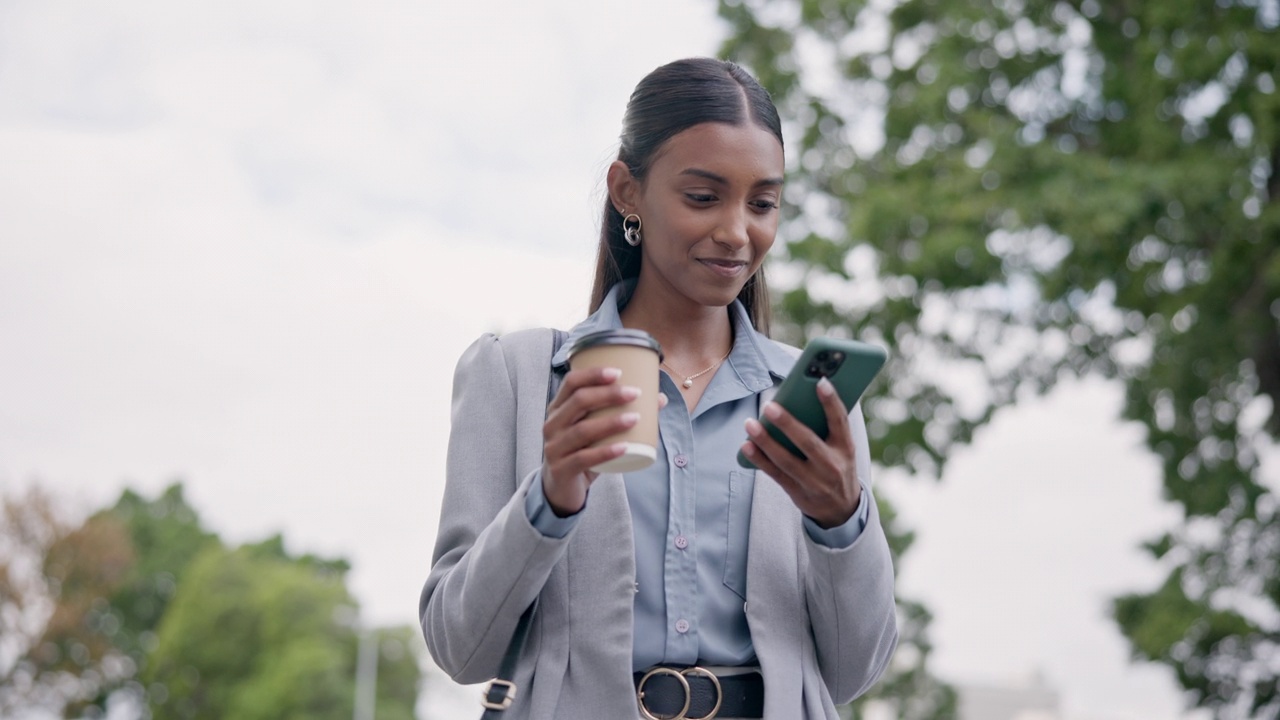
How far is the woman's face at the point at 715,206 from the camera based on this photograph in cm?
259

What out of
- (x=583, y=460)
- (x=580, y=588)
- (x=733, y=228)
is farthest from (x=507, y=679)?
(x=733, y=228)

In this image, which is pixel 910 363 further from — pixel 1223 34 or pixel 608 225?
pixel 608 225

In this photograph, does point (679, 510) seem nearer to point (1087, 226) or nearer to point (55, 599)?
point (1087, 226)

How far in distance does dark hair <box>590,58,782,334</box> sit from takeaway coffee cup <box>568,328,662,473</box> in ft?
2.19

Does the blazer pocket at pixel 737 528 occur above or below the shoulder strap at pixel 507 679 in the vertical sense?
above

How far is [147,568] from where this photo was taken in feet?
166

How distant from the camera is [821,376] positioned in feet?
7.15

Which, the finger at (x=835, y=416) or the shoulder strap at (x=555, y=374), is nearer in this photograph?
the finger at (x=835, y=416)

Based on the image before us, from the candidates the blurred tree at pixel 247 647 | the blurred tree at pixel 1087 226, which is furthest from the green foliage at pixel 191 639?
the blurred tree at pixel 1087 226

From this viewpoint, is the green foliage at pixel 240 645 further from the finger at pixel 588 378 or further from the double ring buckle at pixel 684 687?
the finger at pixel 588 378

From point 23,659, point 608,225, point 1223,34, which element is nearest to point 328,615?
point 23,659

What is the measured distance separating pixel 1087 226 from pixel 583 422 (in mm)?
9634

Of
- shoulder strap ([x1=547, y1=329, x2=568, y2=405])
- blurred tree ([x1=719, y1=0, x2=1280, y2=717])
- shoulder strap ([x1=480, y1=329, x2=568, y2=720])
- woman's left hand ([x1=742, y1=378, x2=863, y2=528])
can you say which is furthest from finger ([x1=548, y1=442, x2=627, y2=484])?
blurred tree ([x1=719, y1=0, x2=1280, y2=717])

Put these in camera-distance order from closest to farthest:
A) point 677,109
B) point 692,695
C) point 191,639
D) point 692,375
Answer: point 692,695 < point 677,109 < point 692,375 < point 191,639
